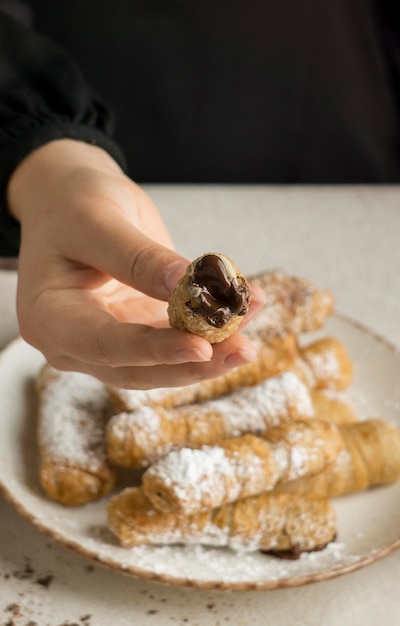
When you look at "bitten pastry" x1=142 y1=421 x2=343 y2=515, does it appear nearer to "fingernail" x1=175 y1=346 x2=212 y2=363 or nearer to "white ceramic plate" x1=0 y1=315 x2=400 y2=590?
"white ceramic plate" x1=0 y1=315 x2=400 y2=590

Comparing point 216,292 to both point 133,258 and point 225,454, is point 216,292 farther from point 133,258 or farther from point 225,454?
point 225,454

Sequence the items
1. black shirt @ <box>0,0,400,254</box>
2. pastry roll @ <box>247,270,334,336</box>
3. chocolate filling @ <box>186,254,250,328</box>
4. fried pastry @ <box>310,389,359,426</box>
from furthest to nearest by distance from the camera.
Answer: black shirt @ <box>0,0,400,254</box> → pastry roll @ <box>247,270,334,336</box> → fried pastry @ <box>310,389,359,426</box> → chocolate filling @ <box>186,254,250,328</box>

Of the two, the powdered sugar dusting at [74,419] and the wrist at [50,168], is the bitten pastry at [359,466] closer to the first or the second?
the powdered sugar dusting at [74,419]

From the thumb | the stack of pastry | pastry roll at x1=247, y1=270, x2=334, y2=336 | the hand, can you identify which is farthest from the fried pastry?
the thumb

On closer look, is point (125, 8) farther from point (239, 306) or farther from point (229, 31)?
point (239, 306)

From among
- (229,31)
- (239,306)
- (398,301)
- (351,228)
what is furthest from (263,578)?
(229,31)

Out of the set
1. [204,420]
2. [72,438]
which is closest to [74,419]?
[72,438]

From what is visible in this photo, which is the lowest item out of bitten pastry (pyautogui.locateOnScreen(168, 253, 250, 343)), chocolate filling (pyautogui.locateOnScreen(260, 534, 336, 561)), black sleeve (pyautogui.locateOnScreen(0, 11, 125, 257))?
chocolate filling (pyautogui.locateOnScreen(260, 534, 336, 561))
